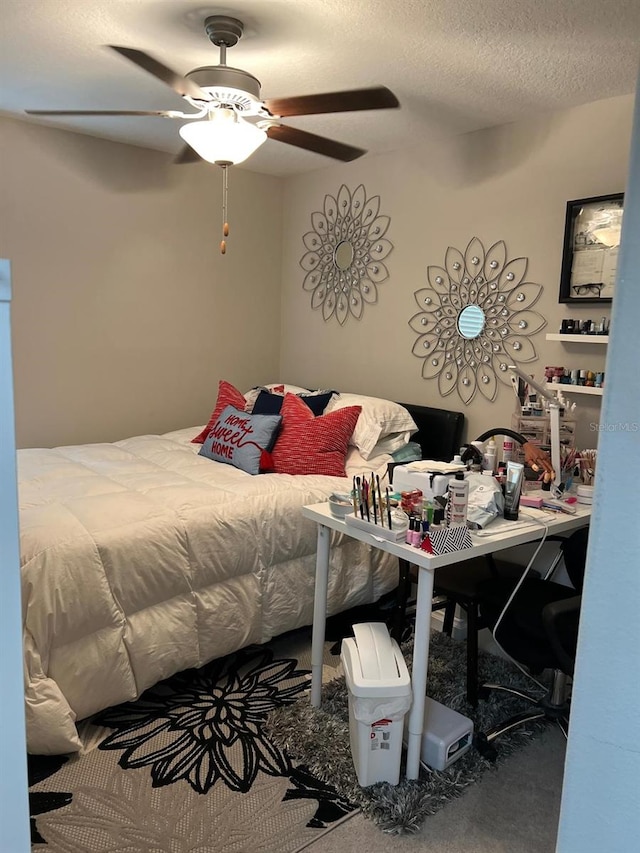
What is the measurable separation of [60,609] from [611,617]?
1698 millimetres

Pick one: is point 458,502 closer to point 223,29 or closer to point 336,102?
point 336,102

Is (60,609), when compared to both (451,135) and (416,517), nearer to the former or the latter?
(416,517)

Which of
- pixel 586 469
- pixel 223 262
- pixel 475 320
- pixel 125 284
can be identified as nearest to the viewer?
pixel 586 469

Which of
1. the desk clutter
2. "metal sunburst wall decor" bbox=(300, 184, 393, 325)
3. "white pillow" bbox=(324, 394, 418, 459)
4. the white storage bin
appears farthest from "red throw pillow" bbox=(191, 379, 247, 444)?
the white storage bin

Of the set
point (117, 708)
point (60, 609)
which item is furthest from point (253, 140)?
point (117, 708)

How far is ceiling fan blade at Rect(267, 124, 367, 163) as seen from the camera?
2.38 metres

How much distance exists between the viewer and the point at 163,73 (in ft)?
6.41

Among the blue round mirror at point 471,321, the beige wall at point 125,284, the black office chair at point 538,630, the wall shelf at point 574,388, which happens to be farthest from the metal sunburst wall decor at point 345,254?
the black office chair at point 538,630

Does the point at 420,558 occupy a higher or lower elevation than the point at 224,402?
lower

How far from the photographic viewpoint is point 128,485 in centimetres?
268

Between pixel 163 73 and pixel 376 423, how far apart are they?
6.20 feet

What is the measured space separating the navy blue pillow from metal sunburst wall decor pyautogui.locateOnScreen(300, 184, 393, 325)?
0.66 metres

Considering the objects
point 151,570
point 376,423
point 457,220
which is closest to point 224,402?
point 376,423

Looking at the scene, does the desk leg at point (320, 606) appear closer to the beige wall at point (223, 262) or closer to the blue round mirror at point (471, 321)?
the beige wall at point (223, 262)
